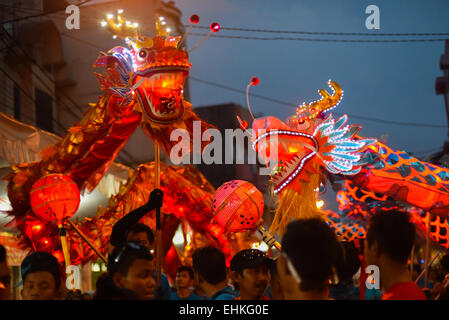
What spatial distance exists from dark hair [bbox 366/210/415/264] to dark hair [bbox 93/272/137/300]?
3.69 feet

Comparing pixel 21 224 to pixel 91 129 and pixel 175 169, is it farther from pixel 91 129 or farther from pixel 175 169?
pixel 175 169

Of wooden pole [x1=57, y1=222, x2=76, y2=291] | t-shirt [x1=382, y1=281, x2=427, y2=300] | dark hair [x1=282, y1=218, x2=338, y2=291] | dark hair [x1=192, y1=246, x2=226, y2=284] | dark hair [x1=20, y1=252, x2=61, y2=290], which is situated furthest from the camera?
wooden pole [x1=57, y1=222, x2=76, y2=291]

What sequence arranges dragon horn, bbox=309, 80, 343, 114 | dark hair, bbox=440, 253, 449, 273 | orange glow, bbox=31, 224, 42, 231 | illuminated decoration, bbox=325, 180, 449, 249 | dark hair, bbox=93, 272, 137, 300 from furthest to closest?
illuminated decoration, bbox=325, 180, 449, 249 < dragon horn, bbox=309, 80, 343, 114 < orange glow, bbox=31, 224, 42, 231 < dark hair, bbox=440, 253, 449, 273 < dark hair, bbox=93, 272, 137, 300

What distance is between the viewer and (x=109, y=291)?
265 centimetres

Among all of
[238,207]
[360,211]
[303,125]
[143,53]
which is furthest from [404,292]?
[360,211]

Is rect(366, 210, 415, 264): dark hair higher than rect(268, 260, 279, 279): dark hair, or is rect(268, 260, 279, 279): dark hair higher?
rect(366, 210, 415, 264): dark hair

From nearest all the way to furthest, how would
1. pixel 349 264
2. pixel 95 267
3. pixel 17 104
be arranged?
pixel 349 264
pixel 95 267
pixel 17 104

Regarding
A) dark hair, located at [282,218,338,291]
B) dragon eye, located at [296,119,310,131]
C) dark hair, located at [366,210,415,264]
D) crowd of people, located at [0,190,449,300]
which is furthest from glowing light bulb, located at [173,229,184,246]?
dark hair, located at [282,218,338,291]

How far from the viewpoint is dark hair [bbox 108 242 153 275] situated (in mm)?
2525

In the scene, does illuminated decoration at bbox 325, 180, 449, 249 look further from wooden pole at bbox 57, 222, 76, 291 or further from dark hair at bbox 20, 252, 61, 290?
dark hair at bbox 20, 252, 61, 290

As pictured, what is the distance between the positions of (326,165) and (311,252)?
3469 mm

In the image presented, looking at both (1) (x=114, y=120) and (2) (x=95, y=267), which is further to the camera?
(2) (x=95, y=267)

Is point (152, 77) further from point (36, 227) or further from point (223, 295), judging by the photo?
point (223, 295)

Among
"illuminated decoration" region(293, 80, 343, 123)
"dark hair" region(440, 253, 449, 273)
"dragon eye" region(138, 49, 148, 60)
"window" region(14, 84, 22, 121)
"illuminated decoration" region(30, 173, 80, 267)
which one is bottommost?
"dark hair" region(440, 253, 449, 273)
